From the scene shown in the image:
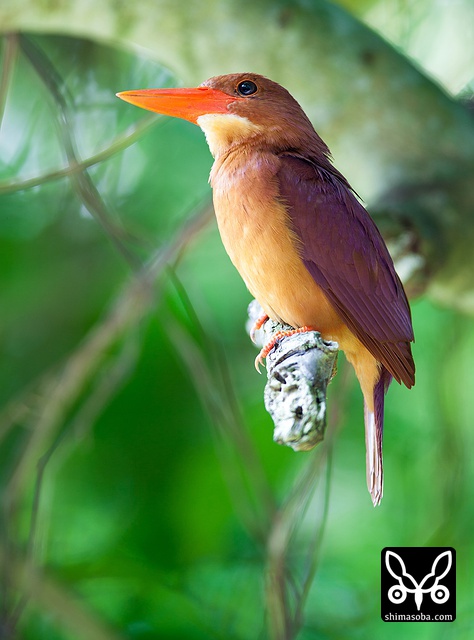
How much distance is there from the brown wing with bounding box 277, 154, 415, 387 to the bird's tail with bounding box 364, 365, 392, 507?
119 mm

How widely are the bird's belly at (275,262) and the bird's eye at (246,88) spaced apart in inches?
8.5

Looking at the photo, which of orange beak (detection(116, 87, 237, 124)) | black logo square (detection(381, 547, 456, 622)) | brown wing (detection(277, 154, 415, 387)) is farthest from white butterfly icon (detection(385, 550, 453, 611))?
orange beak (detection(116, 87, 237, 124))

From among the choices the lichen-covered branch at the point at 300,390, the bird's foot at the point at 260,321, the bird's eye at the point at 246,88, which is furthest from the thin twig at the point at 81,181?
the lichen-covered branch at the point at 300,390

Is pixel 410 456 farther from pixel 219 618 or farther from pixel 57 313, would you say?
pixel 57 313

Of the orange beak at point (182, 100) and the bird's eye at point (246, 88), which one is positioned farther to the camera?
the bird's eye at point (246, 88)

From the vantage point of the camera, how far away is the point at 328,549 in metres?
3.18

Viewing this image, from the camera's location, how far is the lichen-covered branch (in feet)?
3.41

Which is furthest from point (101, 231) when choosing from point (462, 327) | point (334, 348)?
point (334, 348)

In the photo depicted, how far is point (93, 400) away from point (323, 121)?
978mm

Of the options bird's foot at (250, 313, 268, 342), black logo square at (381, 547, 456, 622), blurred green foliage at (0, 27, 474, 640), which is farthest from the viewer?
blurred green foliage at (0, 27, 474, 640)

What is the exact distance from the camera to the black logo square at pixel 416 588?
76.2 inches

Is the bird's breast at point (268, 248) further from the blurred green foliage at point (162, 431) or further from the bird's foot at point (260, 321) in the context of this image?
the blurred green foliage at point (162, 431)

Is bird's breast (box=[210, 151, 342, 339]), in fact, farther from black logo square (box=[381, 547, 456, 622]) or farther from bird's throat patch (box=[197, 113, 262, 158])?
black logo square (box=[381, 547, 456, 622])

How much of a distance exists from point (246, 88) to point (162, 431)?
191 centimetres
